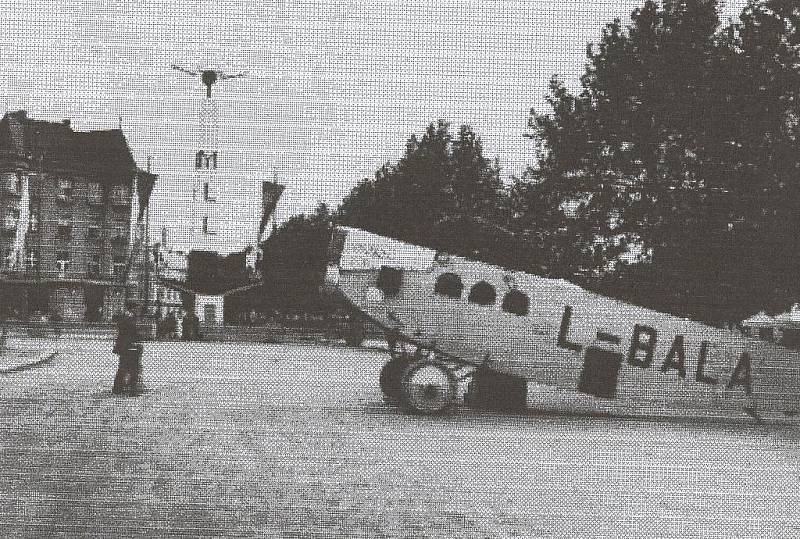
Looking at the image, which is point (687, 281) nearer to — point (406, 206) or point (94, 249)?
point (406, 206)

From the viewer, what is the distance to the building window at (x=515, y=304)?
14.4 m

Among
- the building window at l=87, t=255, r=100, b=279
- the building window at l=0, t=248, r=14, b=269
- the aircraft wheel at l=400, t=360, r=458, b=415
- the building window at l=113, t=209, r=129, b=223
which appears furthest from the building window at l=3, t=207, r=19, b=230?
the aircraft wheel at l=400, t=360, r=458, b=415

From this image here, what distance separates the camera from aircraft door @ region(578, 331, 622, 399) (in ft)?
47.0

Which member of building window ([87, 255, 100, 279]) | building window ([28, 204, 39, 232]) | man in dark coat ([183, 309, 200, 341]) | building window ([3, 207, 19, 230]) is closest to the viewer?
man in dark coat ([183, 309, 200, 341])

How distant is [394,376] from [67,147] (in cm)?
6928

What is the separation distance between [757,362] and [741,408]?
0.71 m

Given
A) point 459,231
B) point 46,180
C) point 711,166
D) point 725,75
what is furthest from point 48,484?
point 46,180

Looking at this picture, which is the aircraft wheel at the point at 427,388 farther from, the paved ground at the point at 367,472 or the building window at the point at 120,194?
the building window at the point at 120,194

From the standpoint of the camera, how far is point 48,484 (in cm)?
767

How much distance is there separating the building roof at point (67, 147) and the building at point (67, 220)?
3.2 inches

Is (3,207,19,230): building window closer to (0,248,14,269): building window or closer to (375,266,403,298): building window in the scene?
(0,248,14,269): building window

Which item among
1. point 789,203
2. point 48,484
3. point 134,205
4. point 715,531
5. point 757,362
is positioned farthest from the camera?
point 134,205

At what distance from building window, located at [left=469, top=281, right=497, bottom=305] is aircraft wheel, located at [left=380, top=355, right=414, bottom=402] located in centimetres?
128

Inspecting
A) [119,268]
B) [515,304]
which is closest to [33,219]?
[119,268]
